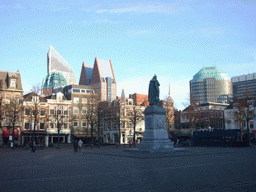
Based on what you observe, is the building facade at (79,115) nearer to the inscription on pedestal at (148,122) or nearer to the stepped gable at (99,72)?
the inscription on pedestal at (148,122)

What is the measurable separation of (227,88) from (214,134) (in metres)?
132

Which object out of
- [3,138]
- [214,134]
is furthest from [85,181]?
[3,138]

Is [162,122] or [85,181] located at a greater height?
[162,122]

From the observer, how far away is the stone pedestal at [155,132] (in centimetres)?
2747

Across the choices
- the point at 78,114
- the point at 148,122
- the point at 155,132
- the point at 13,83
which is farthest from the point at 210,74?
the point at 155,132

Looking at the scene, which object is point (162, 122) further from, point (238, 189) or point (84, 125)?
point (84, 125)

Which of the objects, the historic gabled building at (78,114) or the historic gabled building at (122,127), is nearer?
the historic gabled building at (78,114)

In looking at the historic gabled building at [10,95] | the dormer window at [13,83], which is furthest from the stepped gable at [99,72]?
the dormer window at [13,83]

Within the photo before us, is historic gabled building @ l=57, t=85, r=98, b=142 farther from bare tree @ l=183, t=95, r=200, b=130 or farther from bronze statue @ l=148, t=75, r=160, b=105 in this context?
bronze statue @ l=148, t=75, r=160, b=105

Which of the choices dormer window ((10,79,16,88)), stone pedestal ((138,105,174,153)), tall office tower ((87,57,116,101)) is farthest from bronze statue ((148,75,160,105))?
tall office tower ((87,57,116,101))

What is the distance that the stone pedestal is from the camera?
90.1 feet

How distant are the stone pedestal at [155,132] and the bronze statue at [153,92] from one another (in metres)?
0.98

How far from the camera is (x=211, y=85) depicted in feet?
561

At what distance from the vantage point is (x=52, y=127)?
69.2 meters
